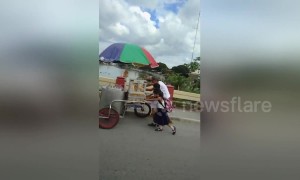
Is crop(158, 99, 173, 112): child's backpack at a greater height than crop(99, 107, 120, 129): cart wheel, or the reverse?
crop(158, 99, 173, 112): child's backpack

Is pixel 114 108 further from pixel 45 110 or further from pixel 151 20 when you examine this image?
pixel 151 20

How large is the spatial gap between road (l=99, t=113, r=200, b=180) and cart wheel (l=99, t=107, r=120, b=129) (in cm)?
3

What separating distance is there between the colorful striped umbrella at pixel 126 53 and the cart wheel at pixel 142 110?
26cm

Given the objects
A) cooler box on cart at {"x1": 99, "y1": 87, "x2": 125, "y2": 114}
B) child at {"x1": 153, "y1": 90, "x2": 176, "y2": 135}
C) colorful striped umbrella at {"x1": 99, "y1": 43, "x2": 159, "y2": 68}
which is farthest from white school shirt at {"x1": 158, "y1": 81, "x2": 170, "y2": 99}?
cooler box on cart at {"x1": 99, "y1": 87, "x2": 125, "y2": 114}

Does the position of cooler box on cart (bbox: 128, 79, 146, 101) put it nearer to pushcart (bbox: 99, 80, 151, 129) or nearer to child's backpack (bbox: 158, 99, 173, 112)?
pushcart (bbox: 99, 80, 151, 129)

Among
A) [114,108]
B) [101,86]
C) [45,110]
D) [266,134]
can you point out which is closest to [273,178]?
[266,134]

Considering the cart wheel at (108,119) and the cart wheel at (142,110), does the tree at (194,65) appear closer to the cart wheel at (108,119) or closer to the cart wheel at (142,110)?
the cart wheel at (142,110)

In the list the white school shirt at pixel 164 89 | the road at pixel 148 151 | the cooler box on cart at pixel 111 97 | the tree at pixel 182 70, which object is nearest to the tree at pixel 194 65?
the tree at pixel 182 70

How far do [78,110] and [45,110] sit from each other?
160 millimetres

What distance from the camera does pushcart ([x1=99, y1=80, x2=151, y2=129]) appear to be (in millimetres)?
1457

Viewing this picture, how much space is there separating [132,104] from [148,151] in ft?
0.94

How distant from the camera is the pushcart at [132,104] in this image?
1.46 meters

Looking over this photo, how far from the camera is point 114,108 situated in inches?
58.3

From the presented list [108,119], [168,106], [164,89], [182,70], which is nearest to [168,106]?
[168,106]
